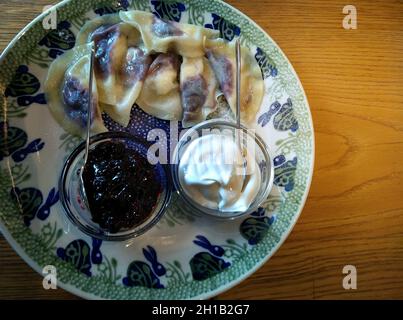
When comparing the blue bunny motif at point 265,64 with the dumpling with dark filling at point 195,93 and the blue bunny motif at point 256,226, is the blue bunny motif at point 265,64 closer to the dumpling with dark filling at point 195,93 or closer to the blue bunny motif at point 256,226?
the dumpling with dark filling at point 195,93

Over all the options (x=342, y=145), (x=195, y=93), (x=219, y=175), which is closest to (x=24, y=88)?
(x=195, y=93)

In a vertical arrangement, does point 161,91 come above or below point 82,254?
above

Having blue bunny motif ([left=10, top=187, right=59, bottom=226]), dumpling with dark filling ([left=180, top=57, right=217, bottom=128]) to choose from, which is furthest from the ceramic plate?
dumpling with dark filling ([left=180, top=57, right=217, bottom=128])

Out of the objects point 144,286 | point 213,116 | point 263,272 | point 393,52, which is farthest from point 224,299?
point 393,52

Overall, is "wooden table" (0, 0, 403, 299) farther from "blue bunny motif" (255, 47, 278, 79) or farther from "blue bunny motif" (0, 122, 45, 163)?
"blue bunny motif" (0, 122, 45, 163)

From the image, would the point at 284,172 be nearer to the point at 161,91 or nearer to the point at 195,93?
the point at 195,93

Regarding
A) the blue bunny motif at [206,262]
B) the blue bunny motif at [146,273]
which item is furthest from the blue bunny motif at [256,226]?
the blue bunny motif at [146,273]

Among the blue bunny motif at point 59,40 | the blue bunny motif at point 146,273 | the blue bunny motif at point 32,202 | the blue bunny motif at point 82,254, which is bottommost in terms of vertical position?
the blue bunny motif at point 146,273
